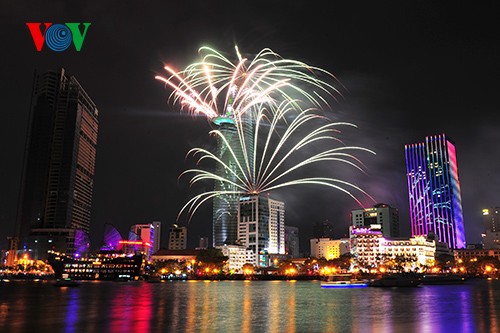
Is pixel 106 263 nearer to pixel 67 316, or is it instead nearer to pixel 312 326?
pixel 67 316

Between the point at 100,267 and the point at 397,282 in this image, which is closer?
the point at 397,282

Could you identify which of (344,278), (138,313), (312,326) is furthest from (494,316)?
(344,278)

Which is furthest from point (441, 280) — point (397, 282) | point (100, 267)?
point (100, 267)

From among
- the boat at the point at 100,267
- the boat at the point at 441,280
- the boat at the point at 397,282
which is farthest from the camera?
the boat at the point at 100,267

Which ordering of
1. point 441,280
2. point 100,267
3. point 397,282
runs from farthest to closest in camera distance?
point 100,267, point 441,280, point 397,282

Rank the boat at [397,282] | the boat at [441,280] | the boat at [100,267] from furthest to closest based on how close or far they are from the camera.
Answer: the boat at [100,267] → the boat at [441,280] → the boat at [397,282]

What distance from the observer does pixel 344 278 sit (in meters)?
148

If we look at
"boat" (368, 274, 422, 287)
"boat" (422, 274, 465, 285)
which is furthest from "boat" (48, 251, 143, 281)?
"boat" (422, 274, 465, 285)

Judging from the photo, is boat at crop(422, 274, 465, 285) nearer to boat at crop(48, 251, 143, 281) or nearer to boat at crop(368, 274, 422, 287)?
boat at crop(368, 274, 422, 287)

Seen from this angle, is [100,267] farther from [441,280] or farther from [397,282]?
[441,280]

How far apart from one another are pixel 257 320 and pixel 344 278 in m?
116

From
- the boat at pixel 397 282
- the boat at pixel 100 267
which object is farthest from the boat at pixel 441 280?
the boat at pixel 100 267

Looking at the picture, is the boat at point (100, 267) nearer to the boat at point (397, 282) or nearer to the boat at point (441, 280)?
the boat at point (397, 282)

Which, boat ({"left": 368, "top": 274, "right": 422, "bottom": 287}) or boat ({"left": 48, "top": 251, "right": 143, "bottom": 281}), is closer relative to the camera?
boat ({"left": 368, "top": 274, "right": 422, "bottom": 287})
